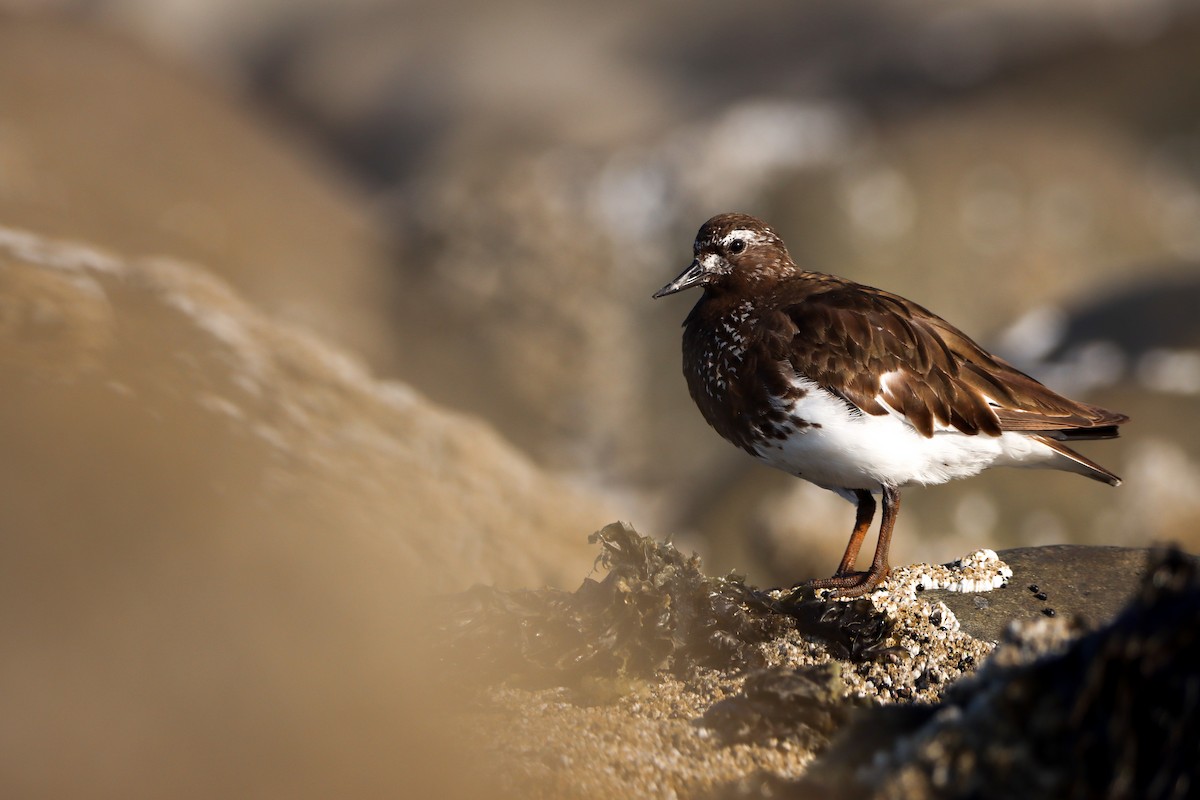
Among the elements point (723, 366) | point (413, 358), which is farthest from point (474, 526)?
point (413, 358)

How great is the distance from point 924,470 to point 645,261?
Answer: 19.7 metres

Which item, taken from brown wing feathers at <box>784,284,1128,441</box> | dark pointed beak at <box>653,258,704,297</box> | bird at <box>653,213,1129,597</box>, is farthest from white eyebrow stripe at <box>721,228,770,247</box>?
brown wing feathers at <box>784,284,1128,441</box>

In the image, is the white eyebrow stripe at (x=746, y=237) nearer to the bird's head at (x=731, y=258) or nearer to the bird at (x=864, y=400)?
the bird's head at (x=731, y=258)

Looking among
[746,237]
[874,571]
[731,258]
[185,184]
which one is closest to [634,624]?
[874,571]

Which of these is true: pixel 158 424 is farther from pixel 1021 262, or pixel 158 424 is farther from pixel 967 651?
pixel 1021 262

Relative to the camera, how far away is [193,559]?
6277mm

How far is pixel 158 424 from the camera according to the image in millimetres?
7426

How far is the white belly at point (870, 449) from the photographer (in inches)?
316

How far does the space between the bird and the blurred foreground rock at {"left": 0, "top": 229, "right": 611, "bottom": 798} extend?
3.08m

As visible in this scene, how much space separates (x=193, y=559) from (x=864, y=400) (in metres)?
4.99

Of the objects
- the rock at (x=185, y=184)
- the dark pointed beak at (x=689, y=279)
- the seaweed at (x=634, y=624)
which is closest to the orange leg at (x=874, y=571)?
the seaweed at (x=634, y=624)

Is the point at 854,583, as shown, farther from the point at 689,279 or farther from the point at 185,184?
the point at 185,184

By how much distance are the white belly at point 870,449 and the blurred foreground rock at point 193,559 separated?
3184 millimetres

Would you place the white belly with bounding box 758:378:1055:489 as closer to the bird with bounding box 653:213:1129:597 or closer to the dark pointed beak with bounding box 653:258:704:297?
the bird with bounding box 653:213:1129:597
